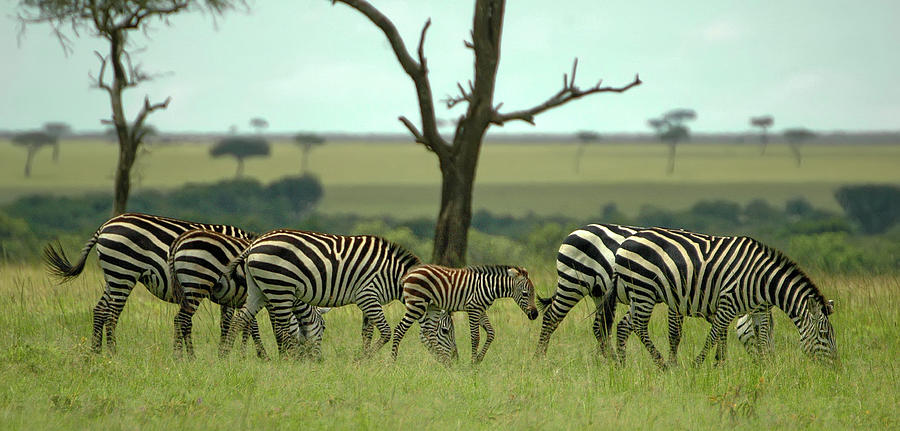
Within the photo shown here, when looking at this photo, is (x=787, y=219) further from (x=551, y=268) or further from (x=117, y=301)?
(x=117, y=301)

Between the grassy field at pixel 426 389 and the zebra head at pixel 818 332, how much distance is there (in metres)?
0.19

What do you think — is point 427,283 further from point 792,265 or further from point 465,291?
point 792,265

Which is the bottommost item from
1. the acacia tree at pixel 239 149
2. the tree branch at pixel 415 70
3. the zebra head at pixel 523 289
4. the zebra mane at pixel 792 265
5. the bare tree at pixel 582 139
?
the zebra head at pixel 523 289

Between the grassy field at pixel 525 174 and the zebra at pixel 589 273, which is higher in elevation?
the grassy field at pixel 525 174

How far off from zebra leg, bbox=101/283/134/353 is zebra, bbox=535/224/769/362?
4.68m

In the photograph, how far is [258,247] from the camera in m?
9.03

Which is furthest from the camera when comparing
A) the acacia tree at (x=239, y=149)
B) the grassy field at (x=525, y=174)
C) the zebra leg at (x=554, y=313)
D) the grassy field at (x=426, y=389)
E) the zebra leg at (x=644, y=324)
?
the acacia tree at (x=239, y=149)

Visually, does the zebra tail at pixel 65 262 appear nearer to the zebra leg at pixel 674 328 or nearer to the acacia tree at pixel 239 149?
the zebra leg at pixel 674 328

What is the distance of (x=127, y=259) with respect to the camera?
938cm

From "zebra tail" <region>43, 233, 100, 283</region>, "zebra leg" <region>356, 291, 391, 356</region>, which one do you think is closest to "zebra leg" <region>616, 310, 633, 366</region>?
"zebra leg" <region>356, 291, 391, 356</region>

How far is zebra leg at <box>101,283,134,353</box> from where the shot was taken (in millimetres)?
9477

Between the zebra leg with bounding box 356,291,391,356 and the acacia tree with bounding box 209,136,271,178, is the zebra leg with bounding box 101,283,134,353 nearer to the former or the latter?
the zebra leg with bounding box 356,291,391,356

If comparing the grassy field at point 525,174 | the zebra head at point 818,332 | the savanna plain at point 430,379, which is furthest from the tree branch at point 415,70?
the grassy field at point 525,174

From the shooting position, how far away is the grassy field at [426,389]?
6.96 metres
